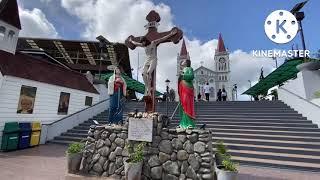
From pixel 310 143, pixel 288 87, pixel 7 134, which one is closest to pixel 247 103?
pixel 288 87

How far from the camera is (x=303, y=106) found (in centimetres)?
1139

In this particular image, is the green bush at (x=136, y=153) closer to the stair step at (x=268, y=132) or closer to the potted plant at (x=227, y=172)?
the potted plant at (x=227, y=172)

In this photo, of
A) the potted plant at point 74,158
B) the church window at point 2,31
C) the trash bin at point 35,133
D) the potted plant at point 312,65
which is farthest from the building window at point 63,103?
the potted plant at point 312,65

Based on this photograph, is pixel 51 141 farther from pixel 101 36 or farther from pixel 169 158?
pixel 169 158

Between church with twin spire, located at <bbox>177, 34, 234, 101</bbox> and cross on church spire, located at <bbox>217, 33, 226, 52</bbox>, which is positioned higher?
cross on church spire, located at <bbox>217, 33, 226, 52</bbox>

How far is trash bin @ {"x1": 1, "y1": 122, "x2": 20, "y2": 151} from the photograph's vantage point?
9779 millimetres

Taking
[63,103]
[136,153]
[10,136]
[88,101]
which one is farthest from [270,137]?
[88,101]

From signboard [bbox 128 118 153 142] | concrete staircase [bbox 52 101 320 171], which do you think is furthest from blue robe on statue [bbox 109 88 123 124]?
concrete staircase [bbox 52 101 320 171]

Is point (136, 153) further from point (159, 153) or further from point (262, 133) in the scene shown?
point (262, 133)

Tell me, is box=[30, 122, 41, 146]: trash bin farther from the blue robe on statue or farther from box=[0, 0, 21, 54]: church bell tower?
the blue robe on statue

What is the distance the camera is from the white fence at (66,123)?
1258 cm

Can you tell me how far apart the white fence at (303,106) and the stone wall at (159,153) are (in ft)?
22.8

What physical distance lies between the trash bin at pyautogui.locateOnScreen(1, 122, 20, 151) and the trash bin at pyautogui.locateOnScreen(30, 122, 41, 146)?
976mm

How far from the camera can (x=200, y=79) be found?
79.0 metres
